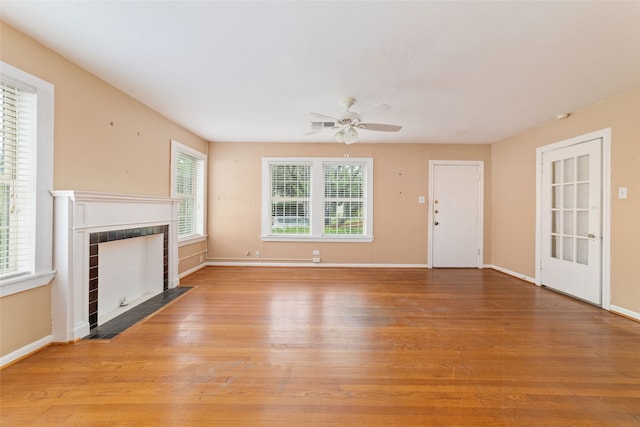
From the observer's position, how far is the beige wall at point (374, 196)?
208 inches

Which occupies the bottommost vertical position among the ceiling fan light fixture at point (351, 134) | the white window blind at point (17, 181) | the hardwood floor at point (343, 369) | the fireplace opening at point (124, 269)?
the hardwood floor at point (343, 369)

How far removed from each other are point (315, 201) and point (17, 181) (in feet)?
12.9

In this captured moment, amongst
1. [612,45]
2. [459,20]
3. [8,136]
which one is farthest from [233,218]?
[612,45]

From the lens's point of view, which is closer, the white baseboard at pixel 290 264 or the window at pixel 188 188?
the window at pixel 188 188

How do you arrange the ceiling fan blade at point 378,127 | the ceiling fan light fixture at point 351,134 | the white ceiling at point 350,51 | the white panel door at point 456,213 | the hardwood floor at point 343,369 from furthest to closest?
1. the white panel door at point 456,213
2. the ceiling fan light fixture at point 351,134
3. the ceiling fan blade at point 378,127
4. the white ceiling at point 350,51
5. the hardwood floor at point 343,369

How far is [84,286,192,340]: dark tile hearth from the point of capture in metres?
2.50

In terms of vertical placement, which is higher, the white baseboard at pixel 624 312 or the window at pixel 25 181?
the window at pixel 25 181

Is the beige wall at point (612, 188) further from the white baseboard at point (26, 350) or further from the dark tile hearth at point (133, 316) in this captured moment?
the white baseboard at point (26, 350)

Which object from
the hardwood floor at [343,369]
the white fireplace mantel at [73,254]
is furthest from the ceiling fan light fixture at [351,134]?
the white fireplace mantel at [73,254]

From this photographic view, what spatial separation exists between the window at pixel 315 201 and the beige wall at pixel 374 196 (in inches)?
6.1

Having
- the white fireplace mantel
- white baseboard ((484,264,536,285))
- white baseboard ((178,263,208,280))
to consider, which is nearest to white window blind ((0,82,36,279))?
the white fireplace mantel

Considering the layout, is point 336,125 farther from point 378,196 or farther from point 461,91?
point 378,196

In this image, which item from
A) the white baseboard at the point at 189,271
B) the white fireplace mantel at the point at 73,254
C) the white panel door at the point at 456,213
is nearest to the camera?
the white fireplace mantel at the point at 73,254

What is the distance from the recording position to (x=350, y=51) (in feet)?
7.16
